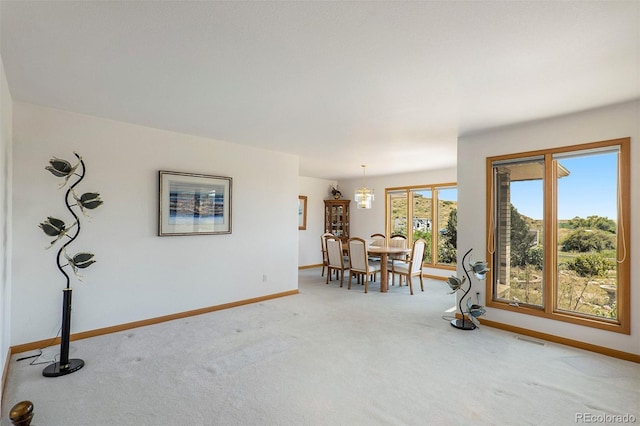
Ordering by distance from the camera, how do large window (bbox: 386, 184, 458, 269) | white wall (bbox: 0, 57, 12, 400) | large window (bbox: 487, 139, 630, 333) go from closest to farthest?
1. white wall (bbox: 0, 57, 12, 400)
2. large window (bbox: 487, 139, 630, 333)
3. large window (bbox: 386, 184, 458, 269)

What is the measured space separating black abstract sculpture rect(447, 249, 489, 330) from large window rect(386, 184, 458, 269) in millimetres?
2837

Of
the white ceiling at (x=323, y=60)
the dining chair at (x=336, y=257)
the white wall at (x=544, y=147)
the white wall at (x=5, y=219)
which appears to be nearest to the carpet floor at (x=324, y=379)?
the white wall at (x=544, y=147)

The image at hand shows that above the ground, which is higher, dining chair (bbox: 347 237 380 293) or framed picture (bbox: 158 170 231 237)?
framed picture (bbox: 158 170 231 237)

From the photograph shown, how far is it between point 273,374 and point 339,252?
11.9 ft

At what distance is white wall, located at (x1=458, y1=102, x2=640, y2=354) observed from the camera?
293cm

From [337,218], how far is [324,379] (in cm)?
645

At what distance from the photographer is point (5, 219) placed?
2.60 meters

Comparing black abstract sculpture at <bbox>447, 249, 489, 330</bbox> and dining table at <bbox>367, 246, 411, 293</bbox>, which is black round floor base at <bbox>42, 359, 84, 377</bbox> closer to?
black abstract sculpture at <bbox>447, 249, 489, 330</bbox>

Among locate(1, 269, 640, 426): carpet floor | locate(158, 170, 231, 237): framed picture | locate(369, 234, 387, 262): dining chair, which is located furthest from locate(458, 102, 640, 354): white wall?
locate(158, 170, 231, 237): framed picture

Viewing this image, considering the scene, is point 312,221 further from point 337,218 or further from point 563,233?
point 563,233

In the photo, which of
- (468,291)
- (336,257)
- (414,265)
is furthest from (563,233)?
(336,257)

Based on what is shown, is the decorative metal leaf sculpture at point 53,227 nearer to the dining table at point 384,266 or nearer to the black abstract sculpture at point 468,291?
the black abstract sculpture at point 468,291

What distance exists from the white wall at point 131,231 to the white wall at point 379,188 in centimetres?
353

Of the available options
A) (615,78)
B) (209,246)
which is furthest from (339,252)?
(615,78)
